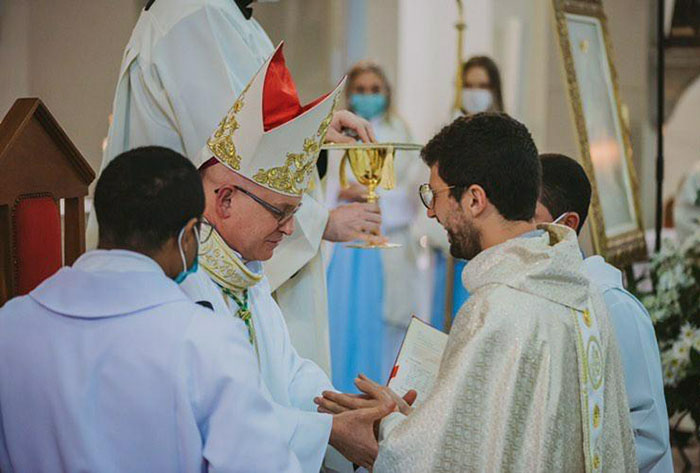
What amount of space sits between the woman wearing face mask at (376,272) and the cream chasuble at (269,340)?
3.29 meters

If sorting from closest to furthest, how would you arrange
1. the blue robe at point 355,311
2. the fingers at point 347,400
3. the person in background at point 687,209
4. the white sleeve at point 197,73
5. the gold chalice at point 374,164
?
the fingers at point 347,400, the white sleeve at point 197,73, the gold chalice at point 374,164, the blue robe at point 355,311, the person in background at point 687,209

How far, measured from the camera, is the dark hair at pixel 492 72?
751 centimetres

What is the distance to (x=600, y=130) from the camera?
5293 millimetres

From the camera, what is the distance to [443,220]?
100 inches

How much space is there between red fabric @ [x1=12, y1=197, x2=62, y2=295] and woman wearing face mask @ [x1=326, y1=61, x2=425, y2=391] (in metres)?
3.60

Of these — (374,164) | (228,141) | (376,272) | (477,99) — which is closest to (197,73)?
(228,141)

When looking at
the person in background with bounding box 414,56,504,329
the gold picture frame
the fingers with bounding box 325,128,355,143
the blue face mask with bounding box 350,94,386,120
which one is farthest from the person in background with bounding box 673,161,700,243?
the fingers with bounding box 325,128,355,143

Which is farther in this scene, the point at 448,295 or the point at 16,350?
the point at 448,295

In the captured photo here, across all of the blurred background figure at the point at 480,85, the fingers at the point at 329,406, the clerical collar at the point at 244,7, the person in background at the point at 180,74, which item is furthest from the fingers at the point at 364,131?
the blurred background figure at the point at 480,85

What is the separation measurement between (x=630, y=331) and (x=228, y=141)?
1.21m

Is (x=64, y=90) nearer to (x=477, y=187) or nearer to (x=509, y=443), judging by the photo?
(x=477, y=187)

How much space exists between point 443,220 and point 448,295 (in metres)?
4.46

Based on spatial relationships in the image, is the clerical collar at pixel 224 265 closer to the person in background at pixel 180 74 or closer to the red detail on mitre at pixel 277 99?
the red detail on mitre at pixel 277 99

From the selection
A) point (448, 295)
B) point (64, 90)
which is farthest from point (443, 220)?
point (448, 295)
